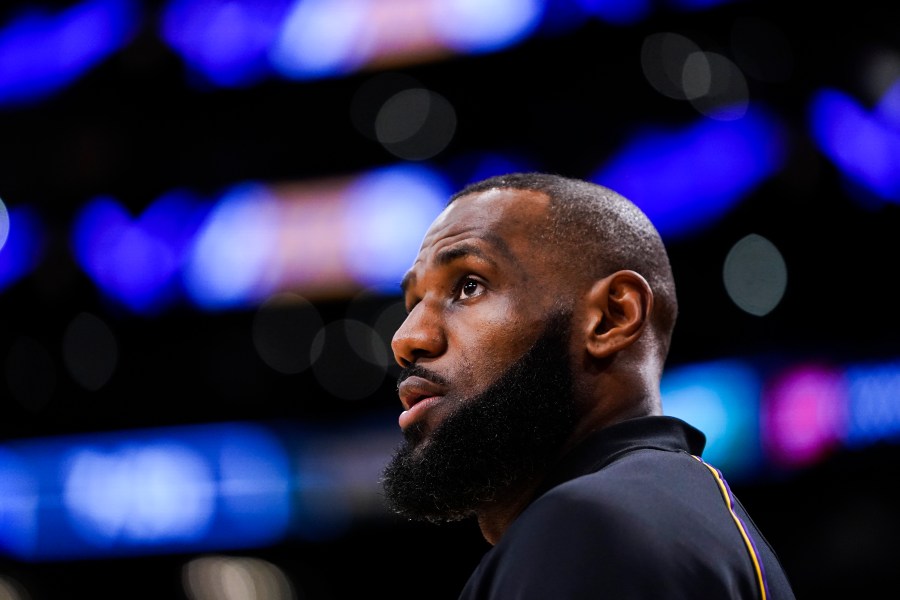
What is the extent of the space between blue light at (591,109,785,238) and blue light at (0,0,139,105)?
4.59m

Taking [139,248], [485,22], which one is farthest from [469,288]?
[139,248]

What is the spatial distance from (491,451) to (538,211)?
1.64 ft

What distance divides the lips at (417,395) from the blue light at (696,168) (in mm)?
4235

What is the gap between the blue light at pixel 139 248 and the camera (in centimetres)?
809

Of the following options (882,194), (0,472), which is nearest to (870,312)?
(882,194)

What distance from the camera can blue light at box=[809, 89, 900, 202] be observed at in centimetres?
538

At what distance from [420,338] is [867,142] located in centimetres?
417

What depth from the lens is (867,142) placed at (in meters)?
5.43

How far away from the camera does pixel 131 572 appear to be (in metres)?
7.70

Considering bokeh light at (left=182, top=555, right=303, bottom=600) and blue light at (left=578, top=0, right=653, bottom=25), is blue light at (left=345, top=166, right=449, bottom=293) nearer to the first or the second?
blue light at (left=578, top=0, right=653, bottom=25)

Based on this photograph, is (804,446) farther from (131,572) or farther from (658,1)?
(131,572)

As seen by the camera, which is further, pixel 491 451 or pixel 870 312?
pixel 870 312

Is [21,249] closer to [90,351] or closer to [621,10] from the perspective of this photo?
[90,351]

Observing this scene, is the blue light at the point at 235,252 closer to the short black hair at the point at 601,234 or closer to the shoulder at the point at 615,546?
the short black hair at the point at 601,234
